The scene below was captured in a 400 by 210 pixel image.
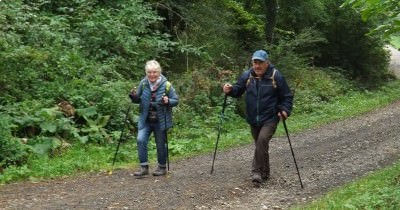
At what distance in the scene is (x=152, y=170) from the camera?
1017 cm

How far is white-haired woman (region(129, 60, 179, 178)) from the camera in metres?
9.25

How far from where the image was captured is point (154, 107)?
9.30m

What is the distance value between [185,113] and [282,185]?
6.78 meters

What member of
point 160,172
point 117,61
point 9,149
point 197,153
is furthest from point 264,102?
point 117,61

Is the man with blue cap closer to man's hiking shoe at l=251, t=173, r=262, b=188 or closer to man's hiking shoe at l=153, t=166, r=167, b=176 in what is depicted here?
man's hiking shoe at l=251, t=173, r=262, b=188

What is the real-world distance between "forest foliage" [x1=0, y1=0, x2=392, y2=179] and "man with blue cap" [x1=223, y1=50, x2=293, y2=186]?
71.1 inches

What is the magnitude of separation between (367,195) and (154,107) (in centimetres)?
375

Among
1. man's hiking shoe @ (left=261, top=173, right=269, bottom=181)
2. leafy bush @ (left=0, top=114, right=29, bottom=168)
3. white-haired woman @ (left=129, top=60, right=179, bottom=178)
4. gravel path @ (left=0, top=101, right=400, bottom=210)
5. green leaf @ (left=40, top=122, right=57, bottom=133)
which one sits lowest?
gravel path @ (left=0, top=101, right=400, bottom=210)

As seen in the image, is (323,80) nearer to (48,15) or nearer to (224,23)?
(224,23)

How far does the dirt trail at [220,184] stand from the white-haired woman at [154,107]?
0.47 metres

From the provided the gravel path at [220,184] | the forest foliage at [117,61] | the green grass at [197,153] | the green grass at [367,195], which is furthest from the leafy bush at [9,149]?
the green grass at [367,195]

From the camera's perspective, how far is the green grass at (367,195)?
702cm

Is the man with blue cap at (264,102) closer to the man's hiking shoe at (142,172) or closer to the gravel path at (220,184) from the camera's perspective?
the gravel path at (220,184)

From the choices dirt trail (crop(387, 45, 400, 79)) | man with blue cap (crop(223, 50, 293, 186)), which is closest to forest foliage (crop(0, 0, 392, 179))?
man with blue cap (crop(223, 50, 293, 186))
